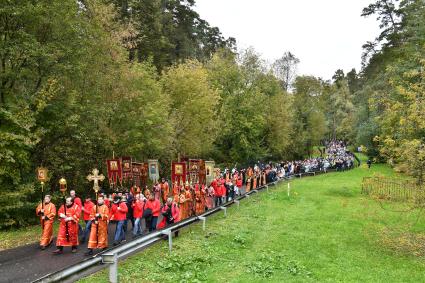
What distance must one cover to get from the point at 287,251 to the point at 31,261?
845 cm

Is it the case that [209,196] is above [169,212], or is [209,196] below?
below

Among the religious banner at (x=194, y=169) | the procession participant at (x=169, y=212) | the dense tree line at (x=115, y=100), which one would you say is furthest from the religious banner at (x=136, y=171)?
the procession participant at (x=169, y=212)

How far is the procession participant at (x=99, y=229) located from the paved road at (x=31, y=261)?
53cm

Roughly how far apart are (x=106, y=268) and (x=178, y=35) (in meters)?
44.5

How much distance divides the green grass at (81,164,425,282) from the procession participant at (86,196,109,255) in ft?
5.84

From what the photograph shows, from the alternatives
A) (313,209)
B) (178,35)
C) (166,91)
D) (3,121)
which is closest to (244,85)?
(178,35)

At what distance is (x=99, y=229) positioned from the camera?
14328 mm

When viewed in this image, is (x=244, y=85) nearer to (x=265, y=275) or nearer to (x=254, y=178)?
(x=254, y=178)

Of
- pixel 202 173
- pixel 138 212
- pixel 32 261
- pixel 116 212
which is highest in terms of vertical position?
pixel 202 173

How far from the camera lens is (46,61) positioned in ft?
65.3

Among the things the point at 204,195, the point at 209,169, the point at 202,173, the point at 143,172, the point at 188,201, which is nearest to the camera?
the point at 188,201

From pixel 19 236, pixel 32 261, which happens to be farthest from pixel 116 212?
pixel 19 236

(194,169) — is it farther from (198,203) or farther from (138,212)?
(138,212)

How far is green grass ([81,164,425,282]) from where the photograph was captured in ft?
38.1
